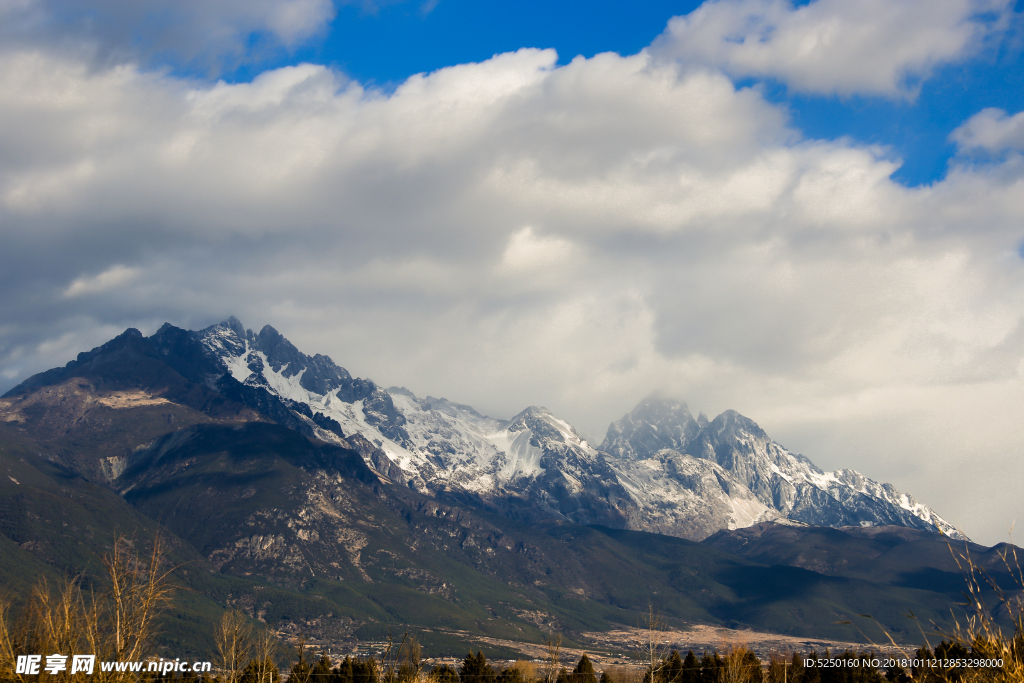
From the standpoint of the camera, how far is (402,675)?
516 ft

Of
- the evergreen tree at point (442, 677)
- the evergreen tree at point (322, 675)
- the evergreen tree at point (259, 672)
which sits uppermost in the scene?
the evergreen tree at point (259, 672)

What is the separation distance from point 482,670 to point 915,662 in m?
98.7

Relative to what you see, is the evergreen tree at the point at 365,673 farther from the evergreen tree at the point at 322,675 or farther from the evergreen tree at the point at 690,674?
the evergreen tree at the point at 690,674

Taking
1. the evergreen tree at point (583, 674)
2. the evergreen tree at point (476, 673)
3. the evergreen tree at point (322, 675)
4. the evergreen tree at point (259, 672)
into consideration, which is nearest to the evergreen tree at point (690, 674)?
the evergreen tree at point (583, 674)

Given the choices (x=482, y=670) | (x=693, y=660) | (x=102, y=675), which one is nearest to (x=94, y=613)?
(x=102, y=675)

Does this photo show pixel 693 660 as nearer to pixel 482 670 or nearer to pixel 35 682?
pixel 482 670

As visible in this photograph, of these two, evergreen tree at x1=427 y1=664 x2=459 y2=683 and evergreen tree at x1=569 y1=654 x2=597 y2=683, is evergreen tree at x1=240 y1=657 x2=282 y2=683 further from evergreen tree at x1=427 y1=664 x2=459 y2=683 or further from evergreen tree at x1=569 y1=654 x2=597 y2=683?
evergreen tree at x1=569 y1=654 x2=597 y2=683

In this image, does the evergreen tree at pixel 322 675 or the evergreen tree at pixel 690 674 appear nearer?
the evergreen tree at pixel 690 674

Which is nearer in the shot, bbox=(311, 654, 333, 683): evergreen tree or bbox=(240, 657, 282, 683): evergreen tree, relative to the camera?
bbox=(240, 657, 282, 683): evergreen tree

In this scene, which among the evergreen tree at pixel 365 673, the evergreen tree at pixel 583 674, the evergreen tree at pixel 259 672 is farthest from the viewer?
the evergreen tree at pixel 583 674

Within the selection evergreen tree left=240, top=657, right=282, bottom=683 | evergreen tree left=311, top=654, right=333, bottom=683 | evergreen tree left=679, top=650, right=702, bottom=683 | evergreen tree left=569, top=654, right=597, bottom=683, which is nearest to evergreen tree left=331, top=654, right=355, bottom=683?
evergreen tree left=311, top=654, right=333, bottom=683

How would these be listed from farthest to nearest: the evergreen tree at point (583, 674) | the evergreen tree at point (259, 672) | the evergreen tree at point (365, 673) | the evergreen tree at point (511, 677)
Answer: the evergreen tree at point (583, 674) < the evergreen tree at point (511, 677) < the evergreen tree at point (365, 673) < the evergreen tree at point (259, 672)

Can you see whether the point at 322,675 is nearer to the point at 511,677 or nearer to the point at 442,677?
the point at 442,677

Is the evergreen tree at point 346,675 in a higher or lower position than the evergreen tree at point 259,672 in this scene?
lower
